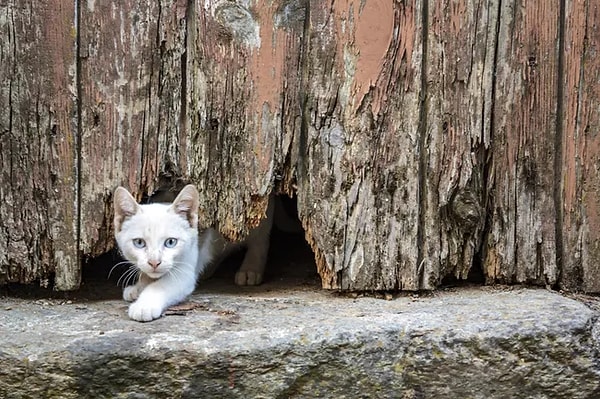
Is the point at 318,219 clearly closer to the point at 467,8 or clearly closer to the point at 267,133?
the point at 267,133

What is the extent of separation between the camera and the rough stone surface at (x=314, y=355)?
244cm

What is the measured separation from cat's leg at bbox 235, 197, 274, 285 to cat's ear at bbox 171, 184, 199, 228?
1.75 ft

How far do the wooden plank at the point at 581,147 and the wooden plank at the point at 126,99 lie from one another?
55.3 inches

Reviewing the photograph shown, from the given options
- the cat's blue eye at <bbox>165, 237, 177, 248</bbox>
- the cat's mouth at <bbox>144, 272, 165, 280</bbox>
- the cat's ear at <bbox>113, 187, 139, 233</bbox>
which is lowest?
the cat's mouth at <bbox>144, 272, 165, 280</bbox>

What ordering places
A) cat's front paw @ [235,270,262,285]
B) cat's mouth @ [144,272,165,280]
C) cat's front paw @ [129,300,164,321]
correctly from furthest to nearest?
1. cat's front paw @ [235,270,262,285]
2. cat's mouth @ [144,272,165,280]
3. cat's front paw @ [129,300,164,321]

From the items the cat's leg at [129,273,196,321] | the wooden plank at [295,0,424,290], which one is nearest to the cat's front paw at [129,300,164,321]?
the cat's leg at [129,273,196,321]

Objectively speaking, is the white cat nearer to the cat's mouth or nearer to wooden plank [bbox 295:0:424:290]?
the cat's mouth

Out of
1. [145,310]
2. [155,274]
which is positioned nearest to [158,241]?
[155,274]

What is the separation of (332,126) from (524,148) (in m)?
0.71

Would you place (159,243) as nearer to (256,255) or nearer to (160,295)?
(160,295)

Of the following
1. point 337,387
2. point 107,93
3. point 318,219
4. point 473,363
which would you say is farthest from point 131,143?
point 473,363

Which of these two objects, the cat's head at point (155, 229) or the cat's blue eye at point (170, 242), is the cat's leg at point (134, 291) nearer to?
the cat's head at point (155, 229)

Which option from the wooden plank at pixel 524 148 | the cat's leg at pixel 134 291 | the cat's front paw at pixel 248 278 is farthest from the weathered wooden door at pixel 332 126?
the cat's front paw at pixel 248 278

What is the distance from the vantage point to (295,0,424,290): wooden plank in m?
2.83
